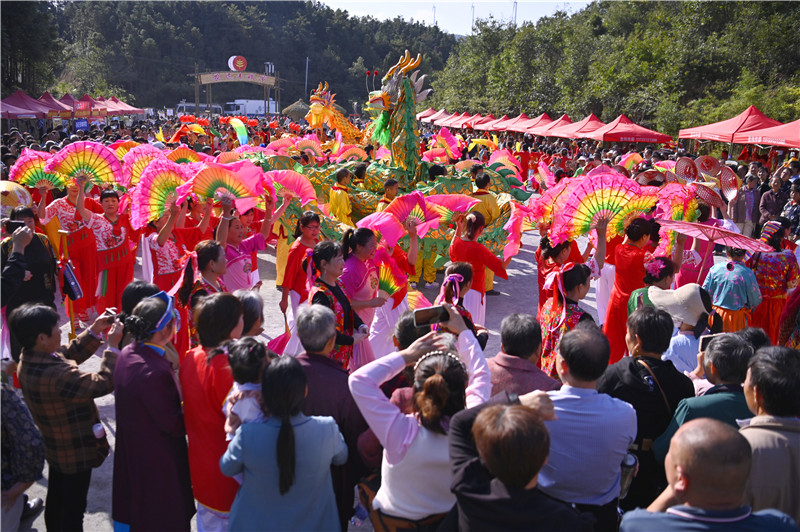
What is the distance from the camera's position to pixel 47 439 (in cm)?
283

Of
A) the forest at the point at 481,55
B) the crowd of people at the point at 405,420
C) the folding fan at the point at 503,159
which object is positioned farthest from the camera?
the forest at the point at 481,55

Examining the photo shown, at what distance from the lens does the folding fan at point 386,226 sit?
5020 mm

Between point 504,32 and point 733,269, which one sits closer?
point 733,269

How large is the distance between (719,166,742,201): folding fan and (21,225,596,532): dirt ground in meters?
2.60

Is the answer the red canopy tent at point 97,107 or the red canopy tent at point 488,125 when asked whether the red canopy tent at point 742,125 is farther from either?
the red canopy tent at point 97,107

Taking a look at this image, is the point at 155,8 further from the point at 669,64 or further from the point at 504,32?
the point at 669,64

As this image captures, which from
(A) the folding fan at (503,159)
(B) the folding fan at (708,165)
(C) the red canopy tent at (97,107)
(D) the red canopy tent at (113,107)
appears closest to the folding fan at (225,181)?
(A) the folding fan at (503,159)

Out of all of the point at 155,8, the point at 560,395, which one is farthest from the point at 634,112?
the point at 155,8

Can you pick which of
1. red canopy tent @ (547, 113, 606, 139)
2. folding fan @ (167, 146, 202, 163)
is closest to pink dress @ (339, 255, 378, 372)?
folding fan @ (167, 146, 202, 163)

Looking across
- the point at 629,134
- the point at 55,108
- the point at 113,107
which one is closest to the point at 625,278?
the point at 629,134

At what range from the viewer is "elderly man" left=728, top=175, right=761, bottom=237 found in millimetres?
10438

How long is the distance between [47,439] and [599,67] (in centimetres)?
2836

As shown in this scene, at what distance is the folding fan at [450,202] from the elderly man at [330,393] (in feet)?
12.7

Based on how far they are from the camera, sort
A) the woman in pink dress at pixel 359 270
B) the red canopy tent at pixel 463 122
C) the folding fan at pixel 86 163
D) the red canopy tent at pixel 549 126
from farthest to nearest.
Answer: the red canopy tent at pixel 463 122 → the red canopy tent at pixel 549 126 → the folding fan at pixel 86 163 → the woman in pink dress at pixel 359 270
